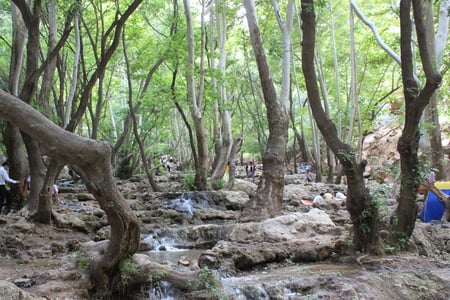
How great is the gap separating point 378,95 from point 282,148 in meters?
15.0

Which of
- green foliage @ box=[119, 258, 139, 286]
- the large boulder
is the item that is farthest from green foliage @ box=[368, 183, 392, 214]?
green foliage @ box=[119, 258, 139, 286]

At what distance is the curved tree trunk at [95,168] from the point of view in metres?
4.38

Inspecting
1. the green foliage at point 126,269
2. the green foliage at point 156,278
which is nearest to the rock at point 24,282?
the green foliage at point 126,269

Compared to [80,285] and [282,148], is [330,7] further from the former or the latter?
[80,285]

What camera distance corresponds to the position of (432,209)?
35.4 ft

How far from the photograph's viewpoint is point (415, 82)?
7074 millimetres

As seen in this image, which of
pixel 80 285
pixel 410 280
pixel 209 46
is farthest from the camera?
pixel 209 46

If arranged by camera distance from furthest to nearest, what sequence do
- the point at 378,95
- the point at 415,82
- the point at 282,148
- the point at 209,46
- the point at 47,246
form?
the point at 378,95, the point at 209,46, the point at 282,148, the point at 47,246, the point at 415,82

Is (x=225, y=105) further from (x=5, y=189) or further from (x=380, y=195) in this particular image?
(x=380, y=195)

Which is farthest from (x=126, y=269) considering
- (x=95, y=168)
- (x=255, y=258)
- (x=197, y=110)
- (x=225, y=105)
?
(x=225, y=105)

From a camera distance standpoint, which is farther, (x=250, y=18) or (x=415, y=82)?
(x=250, y=18)

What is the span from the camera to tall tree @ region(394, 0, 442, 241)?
6684mm

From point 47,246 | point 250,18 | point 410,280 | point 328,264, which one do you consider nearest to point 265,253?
point 328,264

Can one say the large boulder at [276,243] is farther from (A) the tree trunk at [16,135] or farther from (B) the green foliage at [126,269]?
(A) the tree trunk at [16,135]
